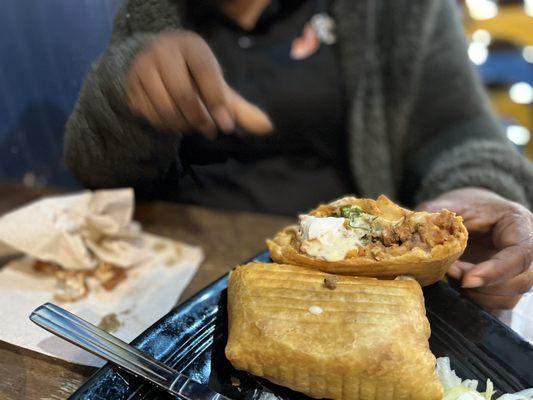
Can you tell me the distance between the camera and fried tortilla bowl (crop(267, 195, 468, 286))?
0.75m

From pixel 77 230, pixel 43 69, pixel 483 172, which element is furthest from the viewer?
pixel 483 172

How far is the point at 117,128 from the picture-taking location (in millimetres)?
726

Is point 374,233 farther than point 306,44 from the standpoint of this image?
No

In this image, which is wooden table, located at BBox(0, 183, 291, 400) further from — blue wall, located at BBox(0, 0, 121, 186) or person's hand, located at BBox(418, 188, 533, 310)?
person's hand, located at BBox(418, 188, 533, 310)

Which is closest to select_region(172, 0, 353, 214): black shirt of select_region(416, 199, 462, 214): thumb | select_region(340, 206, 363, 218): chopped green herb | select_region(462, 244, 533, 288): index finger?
select_region(416, 199, 462, 214): thumb

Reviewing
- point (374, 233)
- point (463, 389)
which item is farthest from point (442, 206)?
point (463, 389)

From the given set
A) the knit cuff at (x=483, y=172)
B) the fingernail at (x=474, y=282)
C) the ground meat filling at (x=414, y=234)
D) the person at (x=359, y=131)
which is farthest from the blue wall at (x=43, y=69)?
the knit cuff at (x=483, y=172)

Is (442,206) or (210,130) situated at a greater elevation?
(210,130)

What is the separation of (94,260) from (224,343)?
53cm

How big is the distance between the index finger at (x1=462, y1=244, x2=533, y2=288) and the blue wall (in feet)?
2.29

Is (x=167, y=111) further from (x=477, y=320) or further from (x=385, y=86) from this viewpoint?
(x=385, y=86)

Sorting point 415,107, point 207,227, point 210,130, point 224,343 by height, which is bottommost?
point 207,227

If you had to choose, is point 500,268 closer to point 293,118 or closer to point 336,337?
point 336,337

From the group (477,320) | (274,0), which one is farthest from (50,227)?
(274,0)
